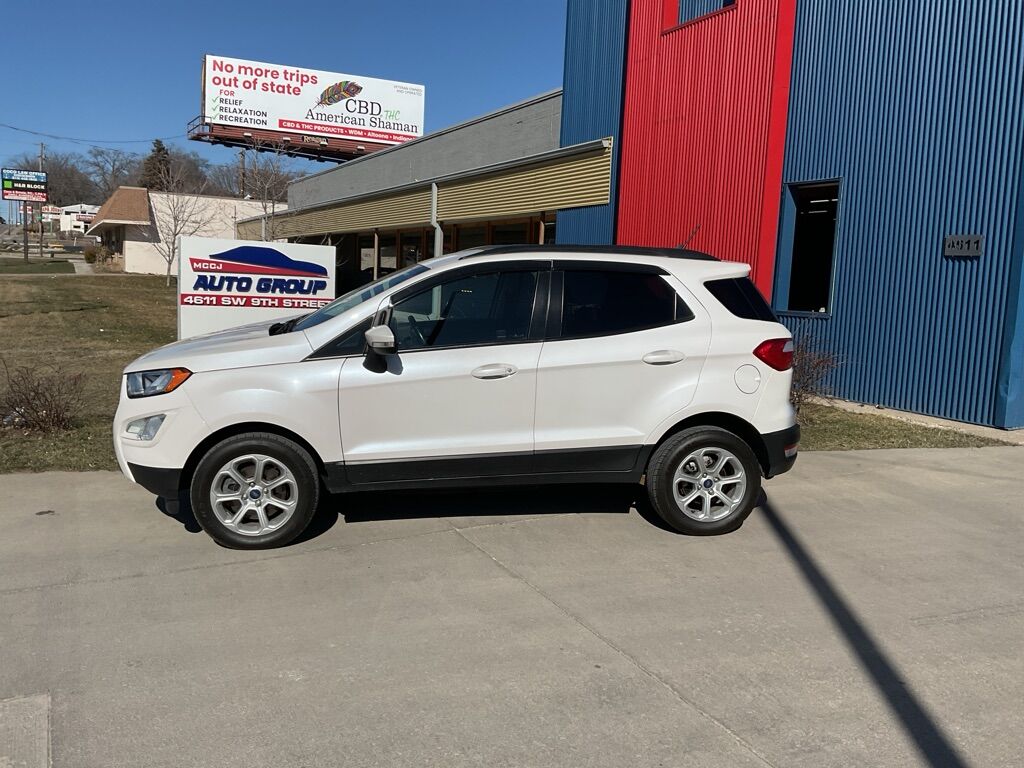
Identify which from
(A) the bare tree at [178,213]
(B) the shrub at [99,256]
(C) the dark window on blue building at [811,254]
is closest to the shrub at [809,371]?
(C) the dark window on blue building at [811,254]

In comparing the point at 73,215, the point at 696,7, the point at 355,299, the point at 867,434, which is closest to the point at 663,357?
the point at 355,299

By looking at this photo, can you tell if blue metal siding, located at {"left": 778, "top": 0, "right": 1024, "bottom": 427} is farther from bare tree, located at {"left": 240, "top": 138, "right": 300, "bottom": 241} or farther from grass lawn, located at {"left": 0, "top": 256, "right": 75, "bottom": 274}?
grass lawn, located at {"left": 0, "top": 256, "right": 75, "bottom": 274}

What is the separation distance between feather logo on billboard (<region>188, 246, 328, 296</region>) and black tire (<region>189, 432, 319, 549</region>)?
600 centimetres

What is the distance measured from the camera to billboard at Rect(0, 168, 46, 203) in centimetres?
6116

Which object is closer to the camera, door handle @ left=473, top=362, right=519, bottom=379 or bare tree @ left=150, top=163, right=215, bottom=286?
door handle @ left=473, top=362, right=519, bottom=379

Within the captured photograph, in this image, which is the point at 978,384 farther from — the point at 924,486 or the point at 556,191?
the point at 556,191

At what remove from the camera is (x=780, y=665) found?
3711mm

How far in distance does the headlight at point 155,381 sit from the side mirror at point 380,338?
A: 1115mm

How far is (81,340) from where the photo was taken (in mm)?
16297

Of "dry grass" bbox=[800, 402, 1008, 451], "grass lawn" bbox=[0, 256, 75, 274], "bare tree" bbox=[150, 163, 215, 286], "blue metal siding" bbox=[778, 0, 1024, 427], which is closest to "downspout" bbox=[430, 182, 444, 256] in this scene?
"blue metal siding" bbox=[778, 0, 1024, 427]

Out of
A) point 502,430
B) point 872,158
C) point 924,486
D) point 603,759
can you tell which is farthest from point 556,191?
point 603,759

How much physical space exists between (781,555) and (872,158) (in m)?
7.35

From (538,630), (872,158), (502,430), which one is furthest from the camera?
(872,158)

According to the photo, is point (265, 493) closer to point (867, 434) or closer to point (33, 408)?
point (33, 408)
